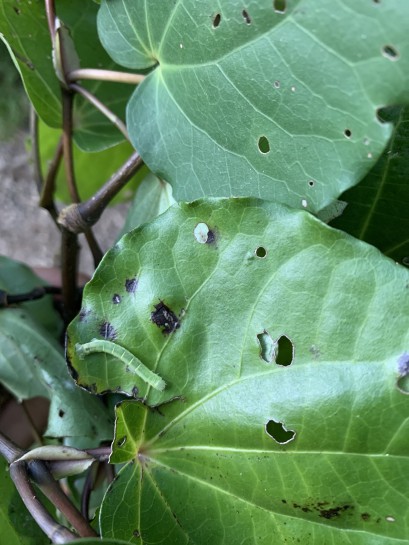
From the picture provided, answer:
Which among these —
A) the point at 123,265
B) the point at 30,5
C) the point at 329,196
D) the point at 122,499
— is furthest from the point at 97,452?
the point at 30,5

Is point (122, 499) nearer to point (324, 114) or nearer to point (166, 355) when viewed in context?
point (166, 355)

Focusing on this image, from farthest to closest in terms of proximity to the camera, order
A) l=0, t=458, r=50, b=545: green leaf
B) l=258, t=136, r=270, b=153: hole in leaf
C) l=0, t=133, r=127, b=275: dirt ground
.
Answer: l=0, t=133, r=127, b=275: dirt ground < l=0, t=458, r=50, b=545: green leaf < l=258, t=136, r=270, b=153: hole in leaf

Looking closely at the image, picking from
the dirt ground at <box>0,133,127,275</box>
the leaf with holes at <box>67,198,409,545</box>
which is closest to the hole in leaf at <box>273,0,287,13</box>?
the leaf with holes at <box>67,198,409,545</box>

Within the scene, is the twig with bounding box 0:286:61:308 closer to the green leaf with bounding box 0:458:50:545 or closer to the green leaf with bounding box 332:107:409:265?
the green leaf with bounding box 0:458:50:545

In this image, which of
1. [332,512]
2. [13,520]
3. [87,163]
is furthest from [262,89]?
[87,163]

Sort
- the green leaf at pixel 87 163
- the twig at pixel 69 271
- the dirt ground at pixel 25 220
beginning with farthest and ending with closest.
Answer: the dirt ground at pixel 25 220 → the green leaf at pixel 87 163 → the twig at pixel 69 271

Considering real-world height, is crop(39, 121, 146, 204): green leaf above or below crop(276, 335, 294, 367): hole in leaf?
below

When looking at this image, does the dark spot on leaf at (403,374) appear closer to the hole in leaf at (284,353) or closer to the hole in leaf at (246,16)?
the hole in leaf at (284,353)

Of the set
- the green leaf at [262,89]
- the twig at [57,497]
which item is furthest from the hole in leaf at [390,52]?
the twig at [57,497]
